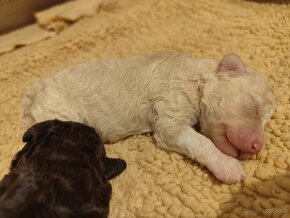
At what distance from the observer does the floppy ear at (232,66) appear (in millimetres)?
2668

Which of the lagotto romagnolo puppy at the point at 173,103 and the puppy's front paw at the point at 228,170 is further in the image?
the lagotto romagnolo puppy at the point at 173,103

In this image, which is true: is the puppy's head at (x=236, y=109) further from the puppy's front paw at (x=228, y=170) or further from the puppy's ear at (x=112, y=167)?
the puppy's ear at (x=112, y=167)

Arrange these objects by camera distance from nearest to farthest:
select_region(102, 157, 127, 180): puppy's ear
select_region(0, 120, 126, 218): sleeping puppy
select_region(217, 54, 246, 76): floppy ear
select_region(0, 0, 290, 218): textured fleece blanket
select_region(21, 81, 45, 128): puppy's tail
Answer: select_region(0, 120, 126, 218): sleeping puppy → select_region(0, 0, 290, 218): textured fleece blanket → select_region(102, 157, 127, 180): puppy's ear → select_region(217, 54, 246, 76): floppy ear → select_region(21, 81, 45, 128): puppy's tail

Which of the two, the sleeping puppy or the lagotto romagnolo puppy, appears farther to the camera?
the lagotto romagnolo puppy

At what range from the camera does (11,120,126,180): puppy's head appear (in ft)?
7.68

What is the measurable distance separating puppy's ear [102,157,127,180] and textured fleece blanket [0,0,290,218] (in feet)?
0.18

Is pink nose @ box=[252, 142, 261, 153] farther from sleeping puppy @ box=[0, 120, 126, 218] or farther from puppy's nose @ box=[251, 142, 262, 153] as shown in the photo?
sleeping puppy @ box=[0, 120, 126, 218]

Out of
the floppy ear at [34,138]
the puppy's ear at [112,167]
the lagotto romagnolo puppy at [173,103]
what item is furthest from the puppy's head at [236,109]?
the floppy ear at [34,138]

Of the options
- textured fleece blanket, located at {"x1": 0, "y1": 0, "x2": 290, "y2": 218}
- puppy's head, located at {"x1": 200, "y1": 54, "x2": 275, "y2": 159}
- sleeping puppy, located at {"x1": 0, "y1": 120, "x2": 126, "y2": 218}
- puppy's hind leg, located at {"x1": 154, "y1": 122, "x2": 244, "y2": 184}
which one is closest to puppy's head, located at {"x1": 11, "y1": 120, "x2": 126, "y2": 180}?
sleeping puppy, located at {"x1": 0, "y1": 120, "x2": 126, "y2": 218}

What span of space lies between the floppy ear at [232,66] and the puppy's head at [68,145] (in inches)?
37.5

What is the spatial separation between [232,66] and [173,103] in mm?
482

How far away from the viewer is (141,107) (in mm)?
2906

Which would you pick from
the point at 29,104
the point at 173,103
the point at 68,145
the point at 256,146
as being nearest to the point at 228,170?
the point at 256,146

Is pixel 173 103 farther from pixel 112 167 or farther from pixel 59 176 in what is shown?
pixel 59 176
